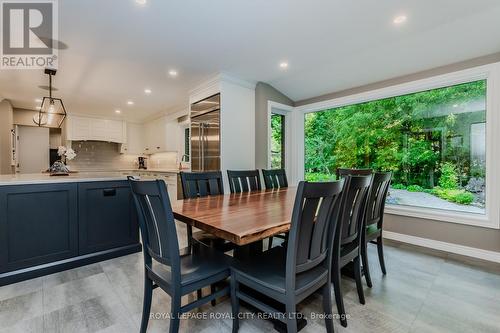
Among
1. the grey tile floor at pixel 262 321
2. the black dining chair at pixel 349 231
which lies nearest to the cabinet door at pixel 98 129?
the grey tile floor at pixel 262 321

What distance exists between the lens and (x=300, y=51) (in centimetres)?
294

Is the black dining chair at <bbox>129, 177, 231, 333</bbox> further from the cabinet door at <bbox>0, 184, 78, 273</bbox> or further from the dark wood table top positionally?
the cabinet door at <bbox>0, 184, 78, 273</bbox>

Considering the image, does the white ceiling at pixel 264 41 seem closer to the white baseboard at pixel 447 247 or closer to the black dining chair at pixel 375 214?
the black dining chair at pixel 375 214

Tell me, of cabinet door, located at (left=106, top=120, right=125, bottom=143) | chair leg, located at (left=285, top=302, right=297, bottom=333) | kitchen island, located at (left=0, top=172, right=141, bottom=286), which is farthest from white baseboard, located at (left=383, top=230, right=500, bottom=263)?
cabinet door, located at (left=106, top=120, right=125, bottom=143)

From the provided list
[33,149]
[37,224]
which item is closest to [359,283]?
[37,224]

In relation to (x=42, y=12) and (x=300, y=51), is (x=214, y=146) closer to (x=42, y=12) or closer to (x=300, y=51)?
(x=300, y=51)

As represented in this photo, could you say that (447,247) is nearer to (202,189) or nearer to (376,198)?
(376,198)

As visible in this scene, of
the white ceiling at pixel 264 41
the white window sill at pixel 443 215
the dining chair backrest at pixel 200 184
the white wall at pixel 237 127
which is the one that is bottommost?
the white window sill at pixel 443 215

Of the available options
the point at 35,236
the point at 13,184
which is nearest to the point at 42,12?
the point at 13,184

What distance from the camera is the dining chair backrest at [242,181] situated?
278 centimetres

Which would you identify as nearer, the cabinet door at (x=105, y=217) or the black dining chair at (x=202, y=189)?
the black dining chair at (x=202, y=189)

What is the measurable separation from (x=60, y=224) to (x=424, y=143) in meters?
4.66

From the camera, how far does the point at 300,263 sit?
1.23 metres

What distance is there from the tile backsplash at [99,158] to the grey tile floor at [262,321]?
535cm
